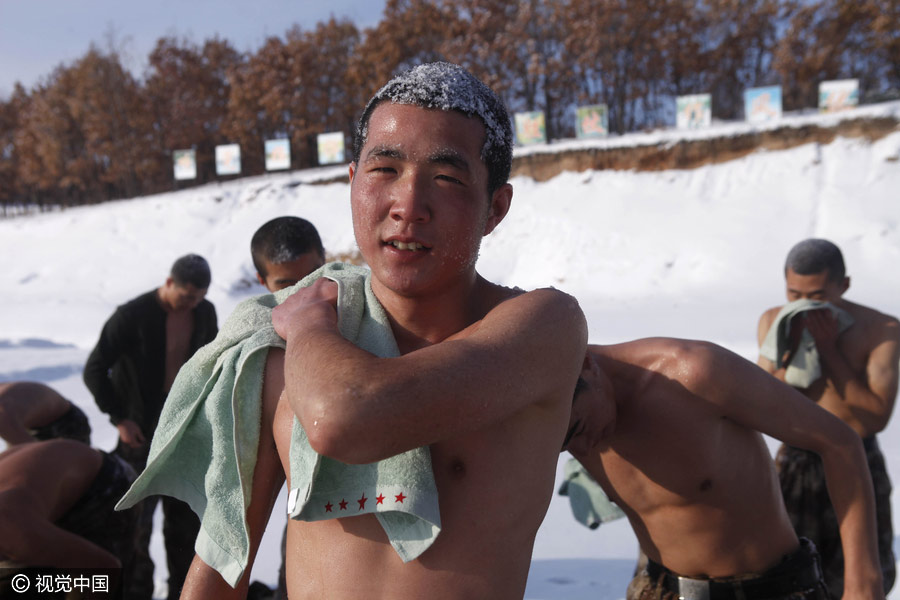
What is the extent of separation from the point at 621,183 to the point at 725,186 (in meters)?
2.26

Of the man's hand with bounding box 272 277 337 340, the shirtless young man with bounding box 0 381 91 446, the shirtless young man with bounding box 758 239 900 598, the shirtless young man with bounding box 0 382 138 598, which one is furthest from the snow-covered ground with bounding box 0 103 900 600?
the man's hand with bounding box 272 277 337 340

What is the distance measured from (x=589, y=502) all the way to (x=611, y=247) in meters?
12.4

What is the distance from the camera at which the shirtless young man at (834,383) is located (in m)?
3.21

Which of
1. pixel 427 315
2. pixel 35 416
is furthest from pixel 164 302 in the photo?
pixel 427 315

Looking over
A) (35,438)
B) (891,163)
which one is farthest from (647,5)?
(35,438)

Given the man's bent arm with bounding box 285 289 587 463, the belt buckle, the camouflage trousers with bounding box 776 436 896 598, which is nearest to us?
the man's bent arm with bounding box 285 289 587 463

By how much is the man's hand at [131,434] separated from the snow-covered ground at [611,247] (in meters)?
2.40

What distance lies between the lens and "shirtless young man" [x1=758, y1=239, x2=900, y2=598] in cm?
321

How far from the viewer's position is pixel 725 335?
9.10 meters

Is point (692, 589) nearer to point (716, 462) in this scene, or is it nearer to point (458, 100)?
point (716, 462)

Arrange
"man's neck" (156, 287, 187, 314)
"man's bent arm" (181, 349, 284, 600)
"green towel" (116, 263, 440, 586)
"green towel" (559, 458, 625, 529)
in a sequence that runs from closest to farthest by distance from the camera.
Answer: "green towel" (116, 263, 440, 586)
"man's bent arm" (181, 349, 284, 600)
"green towel" (559, 458, 625, 529)
"man's neck" (156, 287, 187, 314)

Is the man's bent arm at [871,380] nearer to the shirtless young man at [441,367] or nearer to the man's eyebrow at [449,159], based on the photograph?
the shirtless young man at [441,367]

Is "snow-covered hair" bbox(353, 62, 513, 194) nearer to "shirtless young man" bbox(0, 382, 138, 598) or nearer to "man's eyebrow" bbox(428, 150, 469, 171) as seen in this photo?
"man's eyebrow" bbox(428, 150, 469, 171)

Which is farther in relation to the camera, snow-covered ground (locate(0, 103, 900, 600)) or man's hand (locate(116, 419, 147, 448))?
snow-covered ground (locate(0, 103, 900, 600))
